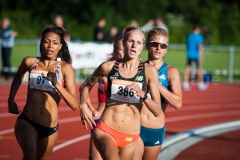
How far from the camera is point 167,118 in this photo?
45.7 feet

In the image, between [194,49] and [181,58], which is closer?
[194,49]

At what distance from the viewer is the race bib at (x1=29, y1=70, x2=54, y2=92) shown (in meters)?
6.31

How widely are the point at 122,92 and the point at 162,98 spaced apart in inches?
38.7

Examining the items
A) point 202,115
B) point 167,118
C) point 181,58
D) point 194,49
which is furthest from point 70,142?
point 181,58

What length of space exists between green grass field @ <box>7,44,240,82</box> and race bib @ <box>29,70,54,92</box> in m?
17.3

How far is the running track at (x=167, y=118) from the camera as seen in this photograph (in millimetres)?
9578

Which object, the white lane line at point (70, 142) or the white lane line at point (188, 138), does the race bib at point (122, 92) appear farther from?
the white lane line at point (70, 142)

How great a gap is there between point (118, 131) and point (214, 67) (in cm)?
2555

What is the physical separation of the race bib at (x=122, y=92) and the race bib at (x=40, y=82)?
83cm

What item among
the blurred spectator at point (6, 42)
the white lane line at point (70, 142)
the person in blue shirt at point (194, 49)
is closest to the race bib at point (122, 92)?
the white lane line at point (70, 142)

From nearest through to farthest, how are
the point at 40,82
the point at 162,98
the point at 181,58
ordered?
the point at 40,82
the point at 162,98
the point at 181,58

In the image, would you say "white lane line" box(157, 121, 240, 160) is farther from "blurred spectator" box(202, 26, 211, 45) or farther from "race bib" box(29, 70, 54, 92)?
"blurred spectator" box(202, 26, 211, 45)

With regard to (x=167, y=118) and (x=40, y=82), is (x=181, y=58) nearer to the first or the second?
(x=167, y=118)

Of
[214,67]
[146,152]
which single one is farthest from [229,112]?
[214,67]
